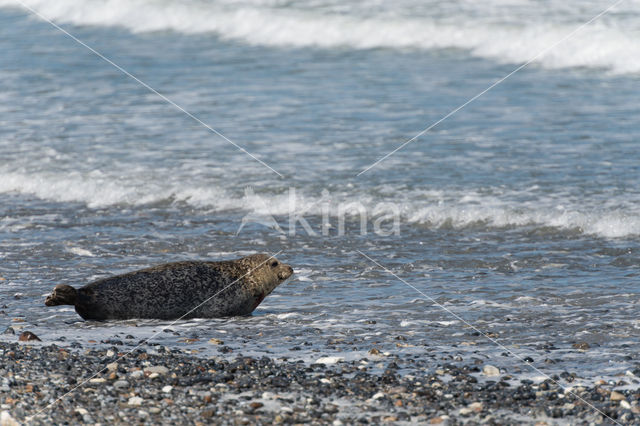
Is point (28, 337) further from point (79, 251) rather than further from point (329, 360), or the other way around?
point (79, 251)

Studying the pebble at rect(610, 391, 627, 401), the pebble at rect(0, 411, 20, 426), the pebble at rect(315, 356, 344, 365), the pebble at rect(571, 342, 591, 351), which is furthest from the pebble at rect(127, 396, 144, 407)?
the pebble at rect(571, 342, 591, 351)

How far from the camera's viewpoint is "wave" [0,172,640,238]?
8.84 m

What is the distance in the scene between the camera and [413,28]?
18562 mm

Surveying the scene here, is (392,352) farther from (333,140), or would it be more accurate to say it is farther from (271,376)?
(333,140)

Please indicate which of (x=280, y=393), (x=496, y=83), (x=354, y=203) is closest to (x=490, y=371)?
(x=280, y=393)

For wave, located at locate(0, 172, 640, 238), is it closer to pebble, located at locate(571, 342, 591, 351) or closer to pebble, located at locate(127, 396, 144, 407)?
pebble, located at locate(571, 342, 591, 351)

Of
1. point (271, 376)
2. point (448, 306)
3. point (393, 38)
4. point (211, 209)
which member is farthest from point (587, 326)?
point (393, 38)

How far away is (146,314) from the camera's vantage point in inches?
258

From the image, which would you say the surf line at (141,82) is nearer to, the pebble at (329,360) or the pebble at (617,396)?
the pebble at (329,360)

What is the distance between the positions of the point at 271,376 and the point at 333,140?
691 centimetres

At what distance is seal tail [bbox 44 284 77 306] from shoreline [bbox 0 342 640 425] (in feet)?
2.07

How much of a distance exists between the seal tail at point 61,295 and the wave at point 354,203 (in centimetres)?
329

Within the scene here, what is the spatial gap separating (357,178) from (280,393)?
5.73 metres

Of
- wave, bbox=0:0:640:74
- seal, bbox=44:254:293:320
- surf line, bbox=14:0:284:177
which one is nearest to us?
seal, bbox=44:254:293:320
